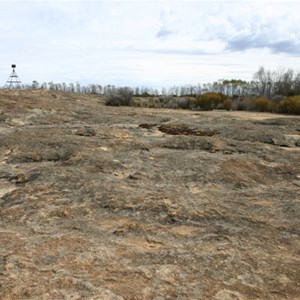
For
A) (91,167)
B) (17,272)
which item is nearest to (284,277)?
(17,272)

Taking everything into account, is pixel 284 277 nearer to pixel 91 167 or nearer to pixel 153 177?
pixel 153 177

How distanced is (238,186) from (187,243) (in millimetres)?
2472

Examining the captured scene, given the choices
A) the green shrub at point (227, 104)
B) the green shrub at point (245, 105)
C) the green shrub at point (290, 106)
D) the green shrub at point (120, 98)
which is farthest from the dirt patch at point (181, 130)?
the green shrub at point (227, 104)

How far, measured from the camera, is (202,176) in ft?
23.2

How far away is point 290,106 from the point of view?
23.8 metres

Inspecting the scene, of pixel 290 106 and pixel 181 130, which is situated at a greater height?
pixel 290 106

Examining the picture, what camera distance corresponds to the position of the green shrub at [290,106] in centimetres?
2335

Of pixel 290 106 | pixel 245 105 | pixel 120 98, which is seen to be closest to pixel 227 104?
pixel 245 105

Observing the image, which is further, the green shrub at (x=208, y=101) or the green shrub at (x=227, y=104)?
the green shrub at (x=208, y=101)

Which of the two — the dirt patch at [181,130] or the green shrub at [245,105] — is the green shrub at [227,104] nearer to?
the green shrub at [245,105]

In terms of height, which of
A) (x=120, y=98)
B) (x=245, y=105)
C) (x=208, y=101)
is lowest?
(x=245, y=105)

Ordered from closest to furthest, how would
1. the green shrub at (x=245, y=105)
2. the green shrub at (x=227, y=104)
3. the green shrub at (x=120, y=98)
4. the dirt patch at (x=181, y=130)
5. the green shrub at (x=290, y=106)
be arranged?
the dirt patch at (x=181, y=130), the green shrub at (x=290, y=106), the green shrub at (x=120, y=98), the green shrub at (x=245, y=105), the green shrub at (x=227, y=104)

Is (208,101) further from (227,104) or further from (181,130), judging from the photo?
(181,130)

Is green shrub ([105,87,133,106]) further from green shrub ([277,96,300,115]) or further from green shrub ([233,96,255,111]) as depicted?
green shrub ([277,96,300,115])
